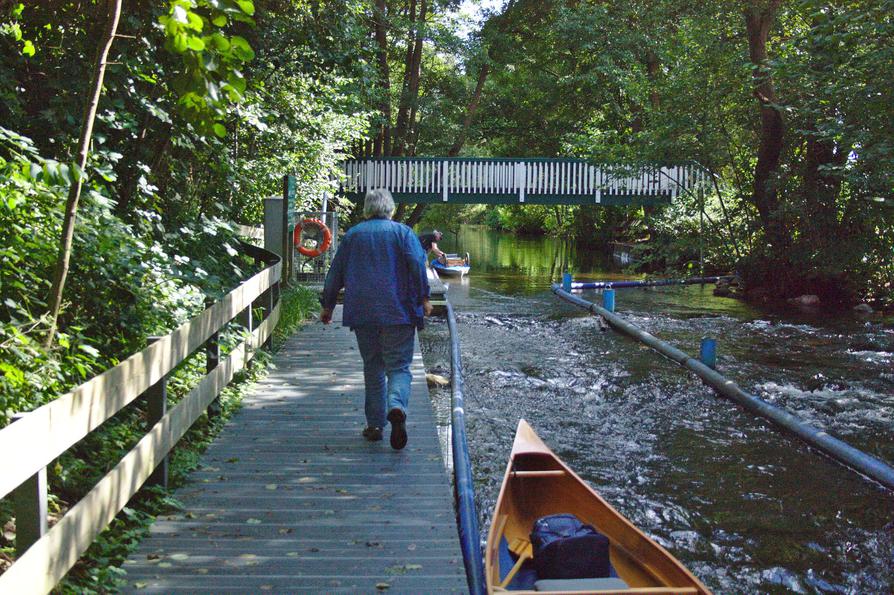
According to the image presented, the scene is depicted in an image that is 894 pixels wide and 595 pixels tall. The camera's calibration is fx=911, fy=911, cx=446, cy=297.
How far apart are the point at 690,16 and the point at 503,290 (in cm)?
835

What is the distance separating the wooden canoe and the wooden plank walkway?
27 cm

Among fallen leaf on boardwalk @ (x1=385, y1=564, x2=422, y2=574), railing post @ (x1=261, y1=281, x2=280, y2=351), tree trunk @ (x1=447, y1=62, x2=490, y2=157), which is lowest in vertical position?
fallen leaf on boardwalk @ (x1=385, y1=564, x2=422, y2=574)

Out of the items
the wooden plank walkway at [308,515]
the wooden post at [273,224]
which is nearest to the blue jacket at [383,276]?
the wooden plank walkway at [308,515]

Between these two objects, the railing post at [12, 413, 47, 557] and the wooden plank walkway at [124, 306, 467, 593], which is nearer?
the railing post at [12, 413, 47, 557]

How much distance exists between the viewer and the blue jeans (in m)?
6.28

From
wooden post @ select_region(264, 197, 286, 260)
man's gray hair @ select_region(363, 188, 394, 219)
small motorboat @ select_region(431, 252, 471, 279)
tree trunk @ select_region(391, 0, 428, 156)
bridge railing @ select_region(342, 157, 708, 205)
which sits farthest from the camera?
tree trunk @ select_region(391, 0, 428, 156)

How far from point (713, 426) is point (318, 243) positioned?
367 inches

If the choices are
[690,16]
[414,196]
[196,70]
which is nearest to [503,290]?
[414,196]

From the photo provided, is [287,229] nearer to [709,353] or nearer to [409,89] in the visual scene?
[709,353]

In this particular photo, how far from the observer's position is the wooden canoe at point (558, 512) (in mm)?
4094

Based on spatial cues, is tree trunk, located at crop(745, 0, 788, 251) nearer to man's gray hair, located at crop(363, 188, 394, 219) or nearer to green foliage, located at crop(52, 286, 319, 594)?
man's gray hair, located at crop(363, 188, 394, 219)

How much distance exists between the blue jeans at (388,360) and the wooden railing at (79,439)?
1074 mm

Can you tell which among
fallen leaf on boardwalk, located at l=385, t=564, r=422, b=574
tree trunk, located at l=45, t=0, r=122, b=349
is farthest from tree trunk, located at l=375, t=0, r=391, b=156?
fallen leaf on boardwalk, located at l=385, t=564, r=422, b=574

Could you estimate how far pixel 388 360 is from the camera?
20.7 feet
